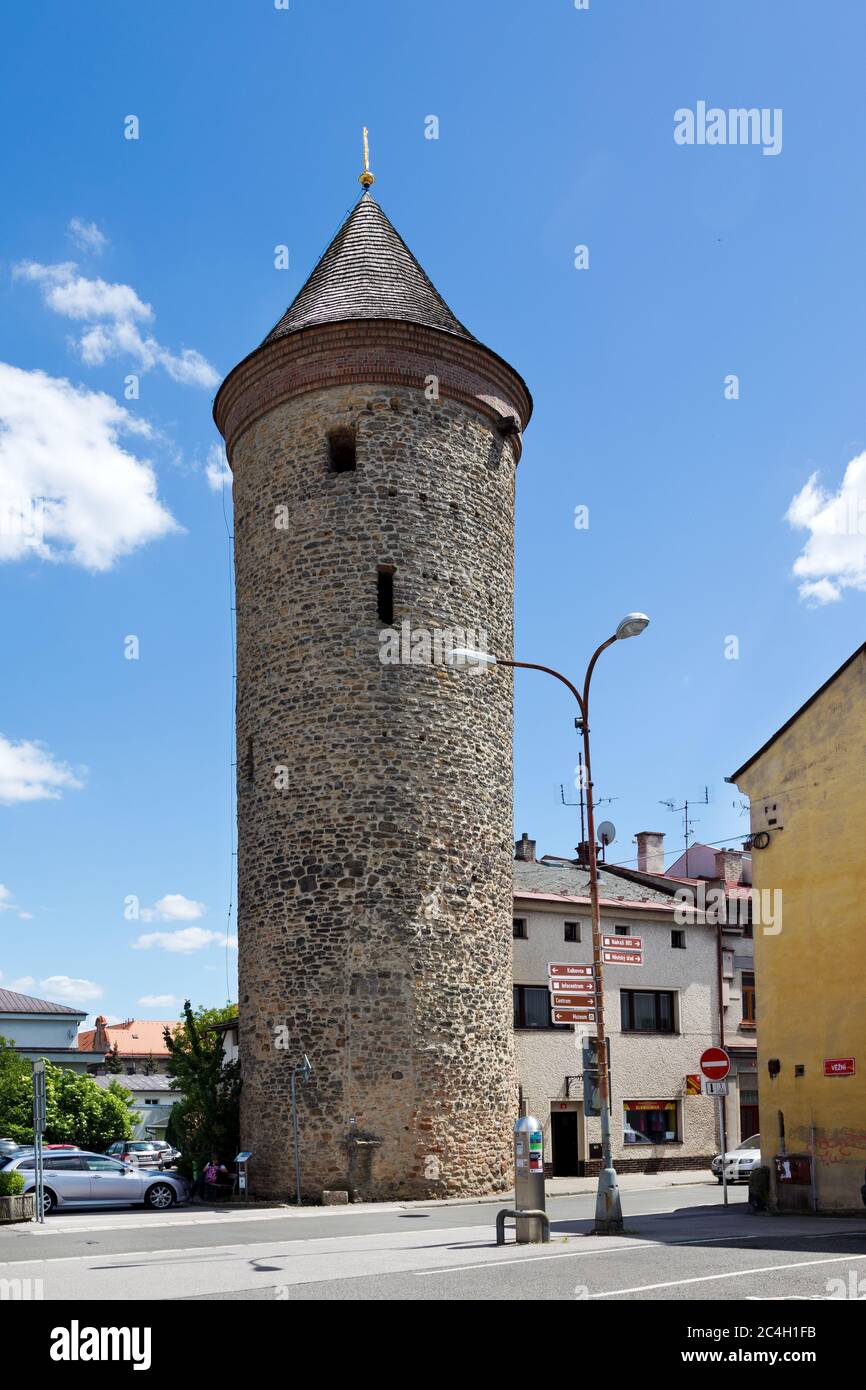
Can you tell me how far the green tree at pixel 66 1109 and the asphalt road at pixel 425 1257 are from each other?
94.5 ft

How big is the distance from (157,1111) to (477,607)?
184ft

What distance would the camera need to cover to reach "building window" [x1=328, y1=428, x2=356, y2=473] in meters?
25.6

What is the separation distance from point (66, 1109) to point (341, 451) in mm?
32082

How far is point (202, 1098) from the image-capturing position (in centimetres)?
2605

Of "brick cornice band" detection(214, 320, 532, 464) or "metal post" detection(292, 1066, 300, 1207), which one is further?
"brick cornice band" detection(214, 320, 532, 464)

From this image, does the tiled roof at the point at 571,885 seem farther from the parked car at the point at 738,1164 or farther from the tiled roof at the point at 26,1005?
the tiled roof at the point at 26,1005

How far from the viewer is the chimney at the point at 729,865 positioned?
136 ft

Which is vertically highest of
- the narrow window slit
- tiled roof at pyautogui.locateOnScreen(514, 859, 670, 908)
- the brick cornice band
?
the brick cornice band

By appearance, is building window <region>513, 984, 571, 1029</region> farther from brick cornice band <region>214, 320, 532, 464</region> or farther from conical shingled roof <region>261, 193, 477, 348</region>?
conical shingled roof <region>261, 193, 477, 348</region>

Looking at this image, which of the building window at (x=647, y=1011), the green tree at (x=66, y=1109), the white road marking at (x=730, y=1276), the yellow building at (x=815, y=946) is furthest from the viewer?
the green tree at (x=66, y=1109)

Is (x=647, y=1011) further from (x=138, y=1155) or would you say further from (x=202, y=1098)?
(x=138, y=1155)

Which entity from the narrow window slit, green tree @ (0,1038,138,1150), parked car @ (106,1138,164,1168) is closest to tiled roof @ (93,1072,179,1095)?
green tree @ (0,1038,138,1150)

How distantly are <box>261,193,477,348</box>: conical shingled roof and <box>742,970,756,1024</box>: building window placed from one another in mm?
18776

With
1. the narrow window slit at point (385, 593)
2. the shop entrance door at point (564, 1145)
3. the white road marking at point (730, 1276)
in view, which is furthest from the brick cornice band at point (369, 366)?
the white road marking at point (730, 1276)
